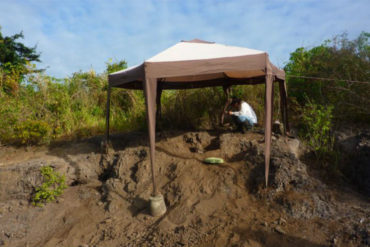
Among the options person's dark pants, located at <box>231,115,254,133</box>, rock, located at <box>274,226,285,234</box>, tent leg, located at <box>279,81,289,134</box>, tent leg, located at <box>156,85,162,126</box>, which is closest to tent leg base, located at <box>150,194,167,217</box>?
rock, located at <box>274,226,285,234</box>

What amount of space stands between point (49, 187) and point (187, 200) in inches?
106

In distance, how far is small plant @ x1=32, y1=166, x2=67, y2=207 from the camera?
4.05 meters

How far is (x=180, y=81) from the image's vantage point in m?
6.01

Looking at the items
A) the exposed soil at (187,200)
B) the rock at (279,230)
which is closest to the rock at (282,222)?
the exposed soil at (187,200)

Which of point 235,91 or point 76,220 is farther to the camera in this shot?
point 235,91

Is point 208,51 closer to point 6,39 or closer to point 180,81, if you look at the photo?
point 180,81

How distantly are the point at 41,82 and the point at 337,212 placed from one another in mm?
8686

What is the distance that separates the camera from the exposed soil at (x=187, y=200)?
2848mm

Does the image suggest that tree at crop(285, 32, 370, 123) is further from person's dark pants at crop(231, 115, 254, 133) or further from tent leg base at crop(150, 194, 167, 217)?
tent leg base at crop(150, 194, 167, 217)

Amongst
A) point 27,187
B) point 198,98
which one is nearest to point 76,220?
point 27,187

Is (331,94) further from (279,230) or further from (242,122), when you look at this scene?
(279,230)

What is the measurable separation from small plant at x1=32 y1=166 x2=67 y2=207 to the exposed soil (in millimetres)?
141

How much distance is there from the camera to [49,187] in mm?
4270

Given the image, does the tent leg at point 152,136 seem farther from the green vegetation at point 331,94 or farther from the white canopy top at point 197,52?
the green vegetation at point 331,94
